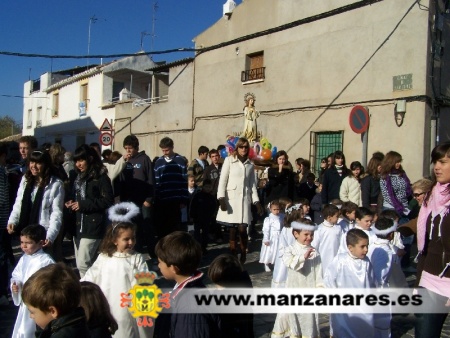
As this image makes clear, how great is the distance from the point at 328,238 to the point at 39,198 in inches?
139

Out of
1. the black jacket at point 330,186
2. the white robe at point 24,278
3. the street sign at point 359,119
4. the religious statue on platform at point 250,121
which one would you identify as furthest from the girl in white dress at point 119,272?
the religious statue on platform at point 250,121

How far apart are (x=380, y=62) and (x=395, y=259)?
9.51 m

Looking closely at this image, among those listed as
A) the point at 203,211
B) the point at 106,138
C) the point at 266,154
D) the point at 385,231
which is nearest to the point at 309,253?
the point at 385,231

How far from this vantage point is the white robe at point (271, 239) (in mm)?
7855

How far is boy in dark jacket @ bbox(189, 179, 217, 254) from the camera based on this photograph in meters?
9.55

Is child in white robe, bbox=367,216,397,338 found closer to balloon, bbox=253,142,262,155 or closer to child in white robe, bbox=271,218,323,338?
child in white robe, bbox=271,218,323,338

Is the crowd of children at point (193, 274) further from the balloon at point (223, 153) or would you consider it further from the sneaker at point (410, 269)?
the balloon at point (223, 153)

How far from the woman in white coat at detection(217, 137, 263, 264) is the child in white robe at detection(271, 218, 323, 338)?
2.61 meters

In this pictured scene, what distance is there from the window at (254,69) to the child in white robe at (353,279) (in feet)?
44.0

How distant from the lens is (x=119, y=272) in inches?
165

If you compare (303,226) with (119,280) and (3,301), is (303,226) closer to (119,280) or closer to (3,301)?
(119,280)

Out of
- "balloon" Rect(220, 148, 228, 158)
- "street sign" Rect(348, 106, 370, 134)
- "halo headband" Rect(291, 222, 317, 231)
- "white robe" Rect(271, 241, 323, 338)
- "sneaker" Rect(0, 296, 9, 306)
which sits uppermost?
"street sign" Rect(348, 106, 370, 134)

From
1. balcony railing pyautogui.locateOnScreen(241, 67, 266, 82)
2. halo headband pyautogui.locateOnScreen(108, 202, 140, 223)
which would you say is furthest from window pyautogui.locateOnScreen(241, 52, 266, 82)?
halo headband pyautogui.locateOnScreen(108, 202, 140, 223)

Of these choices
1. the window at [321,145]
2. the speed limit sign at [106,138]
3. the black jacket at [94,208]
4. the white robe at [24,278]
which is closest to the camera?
the white robe at [24,278]
